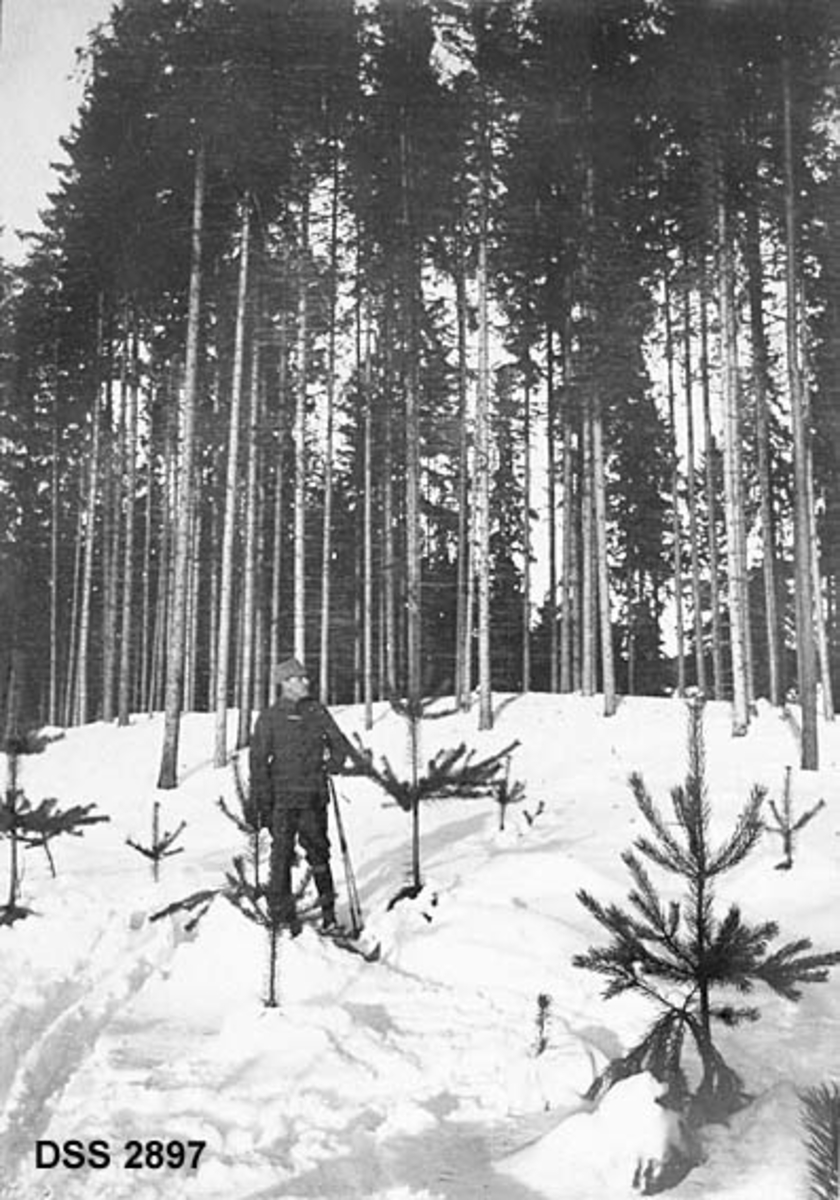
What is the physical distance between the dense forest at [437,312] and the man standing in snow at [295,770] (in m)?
0.87

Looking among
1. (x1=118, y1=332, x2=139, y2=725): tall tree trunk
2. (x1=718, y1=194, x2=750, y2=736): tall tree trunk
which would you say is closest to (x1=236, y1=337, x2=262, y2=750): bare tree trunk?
(x1=118, y1=332, x2=139, y2=725): tall tree trunk

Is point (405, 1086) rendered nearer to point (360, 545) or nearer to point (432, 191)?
point (432, 191)

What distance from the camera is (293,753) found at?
261 inches

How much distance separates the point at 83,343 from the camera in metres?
23.1

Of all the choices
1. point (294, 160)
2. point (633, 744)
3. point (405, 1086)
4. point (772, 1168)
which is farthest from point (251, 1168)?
point (294, 160)

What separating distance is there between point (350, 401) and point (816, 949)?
1840 centimetres

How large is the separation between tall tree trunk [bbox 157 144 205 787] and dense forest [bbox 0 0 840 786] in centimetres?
9

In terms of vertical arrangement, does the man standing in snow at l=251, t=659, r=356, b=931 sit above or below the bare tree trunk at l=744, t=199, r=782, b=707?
below

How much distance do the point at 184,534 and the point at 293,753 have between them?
8.82 meters

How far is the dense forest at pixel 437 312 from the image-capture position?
13.2 metres

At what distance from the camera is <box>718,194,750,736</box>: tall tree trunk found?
14.1 m

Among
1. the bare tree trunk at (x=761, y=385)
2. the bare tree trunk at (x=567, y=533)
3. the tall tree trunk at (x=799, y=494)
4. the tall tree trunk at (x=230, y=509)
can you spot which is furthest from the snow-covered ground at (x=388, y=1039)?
the bare tree trunk at (x=567, y=533)

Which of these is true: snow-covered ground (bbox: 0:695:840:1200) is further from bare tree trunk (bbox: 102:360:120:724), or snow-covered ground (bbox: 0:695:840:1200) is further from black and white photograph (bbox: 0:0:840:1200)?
bare tree trunk (bbox: 102:360:120:724)

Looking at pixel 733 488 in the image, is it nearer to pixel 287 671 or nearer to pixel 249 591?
pixel 249 591
